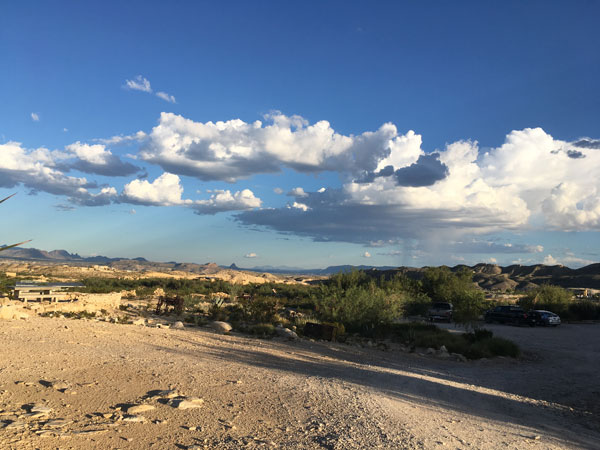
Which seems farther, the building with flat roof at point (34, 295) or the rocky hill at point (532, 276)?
the rocky hill at point (532, 276)

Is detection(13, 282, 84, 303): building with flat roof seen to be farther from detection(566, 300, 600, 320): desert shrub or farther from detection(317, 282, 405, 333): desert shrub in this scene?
detection(566, 300, 600, 320): desert shrub

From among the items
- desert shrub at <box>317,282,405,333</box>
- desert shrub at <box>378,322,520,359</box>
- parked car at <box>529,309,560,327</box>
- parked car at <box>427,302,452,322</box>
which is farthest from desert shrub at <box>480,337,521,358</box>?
parked car at <box>529,309,560,327</box>

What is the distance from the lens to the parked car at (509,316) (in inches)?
1272

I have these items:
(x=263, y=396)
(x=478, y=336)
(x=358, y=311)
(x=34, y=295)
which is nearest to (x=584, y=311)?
(x=478, y=336)

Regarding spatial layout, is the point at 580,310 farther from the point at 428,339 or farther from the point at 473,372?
the point at 473,372

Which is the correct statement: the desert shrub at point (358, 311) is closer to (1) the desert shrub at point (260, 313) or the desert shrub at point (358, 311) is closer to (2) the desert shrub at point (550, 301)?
(1) the desert shrub at point (260, 313)

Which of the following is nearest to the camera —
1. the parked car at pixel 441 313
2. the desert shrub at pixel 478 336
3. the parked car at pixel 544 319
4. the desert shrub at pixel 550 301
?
the desert shrub at pixel 478 336

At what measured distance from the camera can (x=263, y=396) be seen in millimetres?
8484

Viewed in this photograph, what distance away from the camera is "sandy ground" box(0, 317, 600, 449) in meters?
6.27

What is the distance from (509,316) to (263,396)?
1166 inches

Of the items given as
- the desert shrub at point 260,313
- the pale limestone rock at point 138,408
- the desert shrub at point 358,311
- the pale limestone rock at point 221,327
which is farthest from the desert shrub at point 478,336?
the pale limestone rock at point 138,408

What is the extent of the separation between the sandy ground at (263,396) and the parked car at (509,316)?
1706 cm

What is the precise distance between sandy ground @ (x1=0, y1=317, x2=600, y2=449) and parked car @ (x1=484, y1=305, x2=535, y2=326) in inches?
672

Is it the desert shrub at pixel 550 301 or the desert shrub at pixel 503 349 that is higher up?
the desert shrub at pixel 550 301
